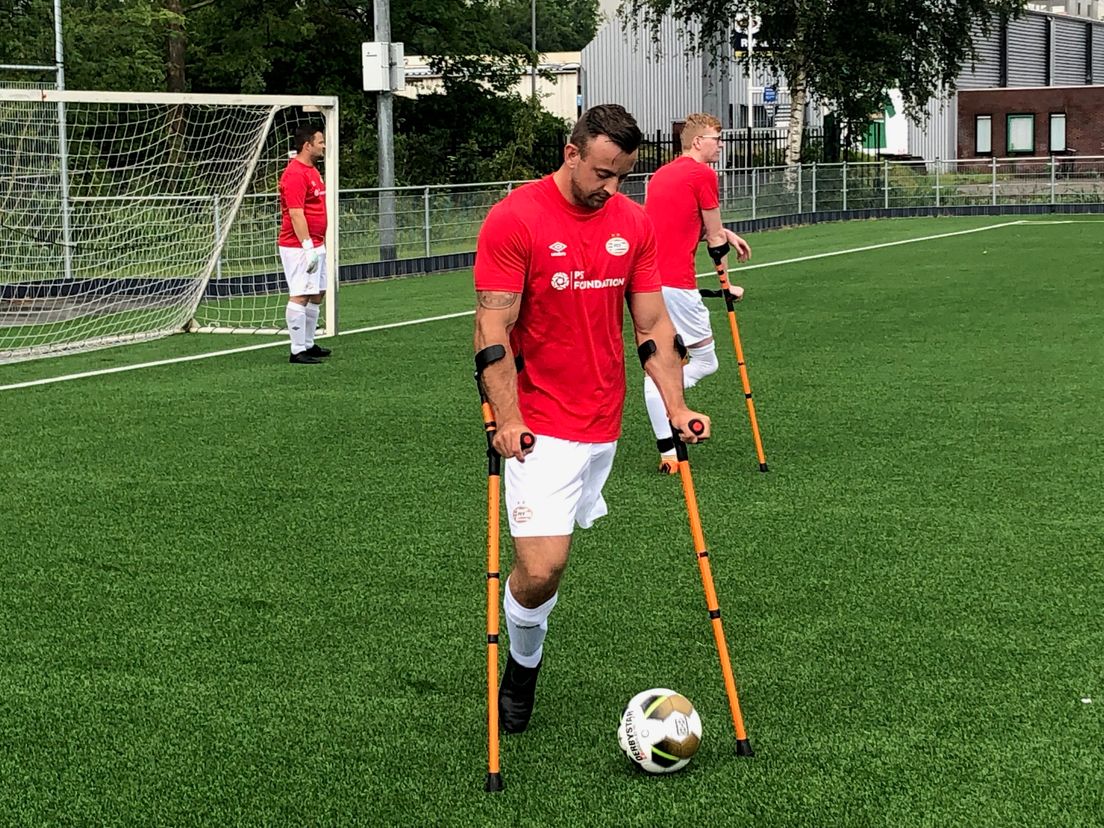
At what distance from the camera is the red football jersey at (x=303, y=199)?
14.8m

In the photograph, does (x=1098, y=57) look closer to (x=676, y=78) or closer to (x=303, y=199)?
(x=676, y=78)

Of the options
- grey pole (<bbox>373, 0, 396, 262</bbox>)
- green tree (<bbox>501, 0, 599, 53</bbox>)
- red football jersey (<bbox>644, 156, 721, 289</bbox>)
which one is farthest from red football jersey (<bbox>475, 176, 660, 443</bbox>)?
green tree (<bbox>501, 0, 599, 53</bbox>)

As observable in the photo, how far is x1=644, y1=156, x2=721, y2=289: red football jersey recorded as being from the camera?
9.95 meters

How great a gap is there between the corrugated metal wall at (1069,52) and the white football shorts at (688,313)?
233 ft

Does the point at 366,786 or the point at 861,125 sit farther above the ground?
the point at 861,125

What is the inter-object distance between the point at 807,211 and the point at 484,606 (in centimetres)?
3398

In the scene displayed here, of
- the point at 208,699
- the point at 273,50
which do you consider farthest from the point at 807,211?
the point at 208,699

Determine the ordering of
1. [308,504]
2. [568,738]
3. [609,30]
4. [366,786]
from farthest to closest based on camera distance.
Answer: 1. [609,30]
2. [308,504]
3. [568,738]
4. [366,786]

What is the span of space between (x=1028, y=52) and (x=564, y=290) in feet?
246

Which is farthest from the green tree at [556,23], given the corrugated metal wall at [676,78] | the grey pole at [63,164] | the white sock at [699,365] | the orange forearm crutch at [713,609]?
the orange forearm crutch at [713,609]

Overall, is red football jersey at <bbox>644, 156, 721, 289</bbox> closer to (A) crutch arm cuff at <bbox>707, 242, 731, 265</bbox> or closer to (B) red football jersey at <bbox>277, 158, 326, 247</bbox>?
(A) crutch arm cuff at <bbox>707, 242, 731, 265</bbox>

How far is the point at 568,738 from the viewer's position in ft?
17.7

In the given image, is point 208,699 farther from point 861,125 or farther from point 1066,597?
point 861,125

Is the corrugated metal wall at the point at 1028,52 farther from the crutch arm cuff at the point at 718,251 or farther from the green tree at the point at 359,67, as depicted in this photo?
the crutch arm cuff at the point at 718,251
